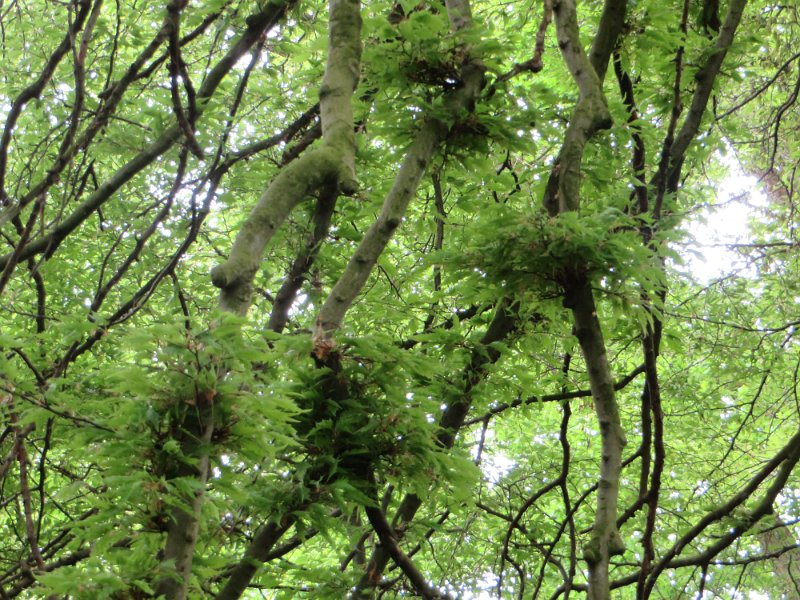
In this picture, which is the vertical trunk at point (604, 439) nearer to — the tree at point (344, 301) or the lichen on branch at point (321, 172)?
the tree at point (344, 301)

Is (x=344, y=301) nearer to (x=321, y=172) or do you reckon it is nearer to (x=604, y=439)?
(x=321, y=172)

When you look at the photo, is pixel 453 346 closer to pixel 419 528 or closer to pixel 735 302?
pixel 419 528

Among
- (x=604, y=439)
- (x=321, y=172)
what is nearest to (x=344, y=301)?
(x=321, y=172)

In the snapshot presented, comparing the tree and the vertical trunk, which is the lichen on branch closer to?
the tree

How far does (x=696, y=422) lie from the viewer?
6.86 metres

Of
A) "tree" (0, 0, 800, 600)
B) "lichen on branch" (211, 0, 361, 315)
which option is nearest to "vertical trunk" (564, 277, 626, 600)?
"tree" (0, 0, 800, 600)

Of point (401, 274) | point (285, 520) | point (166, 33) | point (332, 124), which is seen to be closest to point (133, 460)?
point (285, 520)

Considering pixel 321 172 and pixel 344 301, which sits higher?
pixel 321 172

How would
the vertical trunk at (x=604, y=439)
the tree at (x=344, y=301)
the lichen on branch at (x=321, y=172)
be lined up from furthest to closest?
1. the vertical trunk at (x=604, y=439)
2. the lichen on branch at (x=321, y=172)
3. the tree at (x=344, y=301)

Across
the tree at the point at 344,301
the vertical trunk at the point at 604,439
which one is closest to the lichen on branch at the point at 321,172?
the tree at the point at 344,301

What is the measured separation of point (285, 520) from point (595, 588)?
47.9 inches

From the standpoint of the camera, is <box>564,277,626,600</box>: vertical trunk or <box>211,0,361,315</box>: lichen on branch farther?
<box>564,277,626,600</box>: vertical trunk

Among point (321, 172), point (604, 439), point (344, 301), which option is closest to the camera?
point (321, 172)

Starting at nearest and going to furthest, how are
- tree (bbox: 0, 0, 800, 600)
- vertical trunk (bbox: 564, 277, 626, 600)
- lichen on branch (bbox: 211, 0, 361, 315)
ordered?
tree (bbox: 0, 0, 800, 600) < lichen on branch (bbox: 211, 0, 361, 315) < vertical trunk (bbox: 564, 277, 626, 600)
